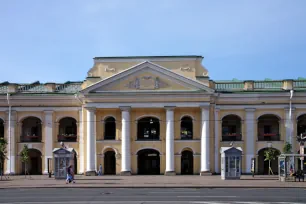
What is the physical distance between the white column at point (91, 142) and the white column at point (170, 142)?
7.31 metres

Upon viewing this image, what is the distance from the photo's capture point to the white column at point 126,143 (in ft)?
168

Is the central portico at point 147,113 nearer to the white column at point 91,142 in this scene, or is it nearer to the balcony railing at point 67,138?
the white column at point 91,142

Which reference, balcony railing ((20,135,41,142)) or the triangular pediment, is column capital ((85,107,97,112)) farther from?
balcony railing ((20,135,41,142))

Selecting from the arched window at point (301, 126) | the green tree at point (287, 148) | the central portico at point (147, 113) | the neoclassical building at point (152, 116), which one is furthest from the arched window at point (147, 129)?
the arched window at point (301, 126)

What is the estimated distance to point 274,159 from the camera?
52094 mm

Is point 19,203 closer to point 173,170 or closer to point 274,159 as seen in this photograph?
point 173,170

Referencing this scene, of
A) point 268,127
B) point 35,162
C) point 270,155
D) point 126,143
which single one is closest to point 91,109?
point 126,143

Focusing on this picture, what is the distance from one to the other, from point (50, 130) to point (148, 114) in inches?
418

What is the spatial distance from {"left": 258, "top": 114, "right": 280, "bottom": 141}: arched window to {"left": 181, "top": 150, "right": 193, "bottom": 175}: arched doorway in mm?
7724

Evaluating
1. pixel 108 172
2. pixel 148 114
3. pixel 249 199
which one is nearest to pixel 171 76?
pixel 148 114

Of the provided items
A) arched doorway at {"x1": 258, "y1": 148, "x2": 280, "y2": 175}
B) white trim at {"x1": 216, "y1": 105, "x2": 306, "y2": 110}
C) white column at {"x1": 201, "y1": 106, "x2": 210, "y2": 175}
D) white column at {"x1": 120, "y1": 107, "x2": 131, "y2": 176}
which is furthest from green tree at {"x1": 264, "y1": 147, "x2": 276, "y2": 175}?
white column at {"x1": 120, "y1": 107, "x2": 131, "y2": 176}

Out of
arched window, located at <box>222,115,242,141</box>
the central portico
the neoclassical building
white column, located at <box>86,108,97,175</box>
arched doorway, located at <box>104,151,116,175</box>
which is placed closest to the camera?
the central portico

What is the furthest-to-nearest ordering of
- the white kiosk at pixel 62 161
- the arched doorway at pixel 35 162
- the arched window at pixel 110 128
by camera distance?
the arched doorway at pixel 35 162, the arched window at pixel 110 128, the white kiosk at pixel 62 161

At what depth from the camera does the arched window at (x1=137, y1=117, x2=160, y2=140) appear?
176ft
